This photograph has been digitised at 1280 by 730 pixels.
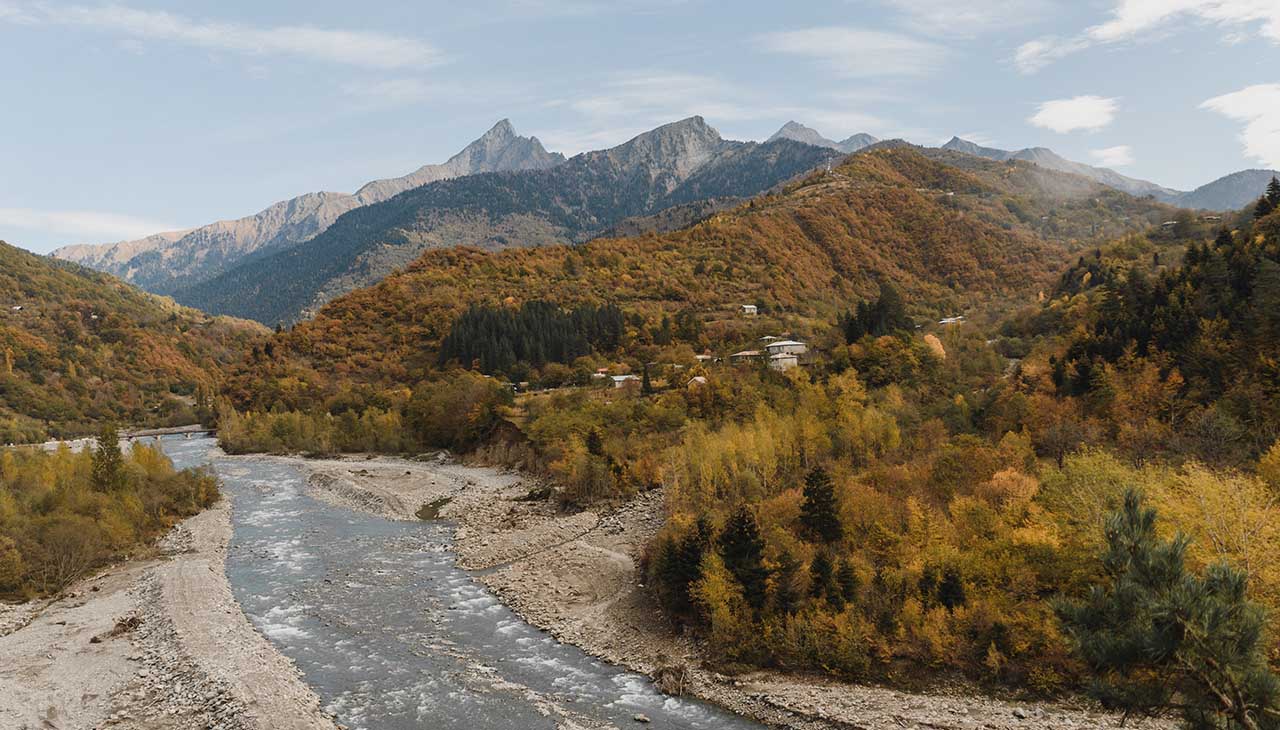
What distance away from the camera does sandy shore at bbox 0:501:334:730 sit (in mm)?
25625

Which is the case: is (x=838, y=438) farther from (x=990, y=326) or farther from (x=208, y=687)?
(x=990, y=326)

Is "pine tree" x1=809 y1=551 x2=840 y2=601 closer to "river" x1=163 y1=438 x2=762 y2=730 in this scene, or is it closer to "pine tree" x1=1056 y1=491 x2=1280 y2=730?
"river" x1=163 y1=438 x2=762 y2=730

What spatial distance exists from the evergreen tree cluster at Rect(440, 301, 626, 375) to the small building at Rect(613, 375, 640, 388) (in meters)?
14.9

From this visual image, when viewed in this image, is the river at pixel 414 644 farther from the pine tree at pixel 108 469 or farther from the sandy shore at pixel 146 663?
the pine tree at pixel 108 469

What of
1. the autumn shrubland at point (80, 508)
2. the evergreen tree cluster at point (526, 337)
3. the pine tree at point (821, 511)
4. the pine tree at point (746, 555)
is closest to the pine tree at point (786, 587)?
the pine tree at point (746, 555)

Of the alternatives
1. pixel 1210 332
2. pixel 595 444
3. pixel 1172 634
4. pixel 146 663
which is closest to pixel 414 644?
pixel 146 663

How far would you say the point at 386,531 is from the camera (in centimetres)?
5372

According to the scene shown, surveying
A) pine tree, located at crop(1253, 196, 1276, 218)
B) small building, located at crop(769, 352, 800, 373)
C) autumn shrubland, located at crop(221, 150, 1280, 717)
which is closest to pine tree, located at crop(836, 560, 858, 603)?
autumn shrubland, located at crop(221, 150, 1280, 717)

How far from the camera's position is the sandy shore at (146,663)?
25.6 metres

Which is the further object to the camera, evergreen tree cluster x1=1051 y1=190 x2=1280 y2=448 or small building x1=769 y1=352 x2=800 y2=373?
small building x1=769 y1=352 x2=800 y2=373

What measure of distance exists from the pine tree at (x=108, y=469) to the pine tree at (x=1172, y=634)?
6117 centimetres

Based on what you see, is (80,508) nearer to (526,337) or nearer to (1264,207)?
(526,337)

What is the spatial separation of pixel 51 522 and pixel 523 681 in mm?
34644

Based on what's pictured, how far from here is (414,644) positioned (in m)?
31.8
